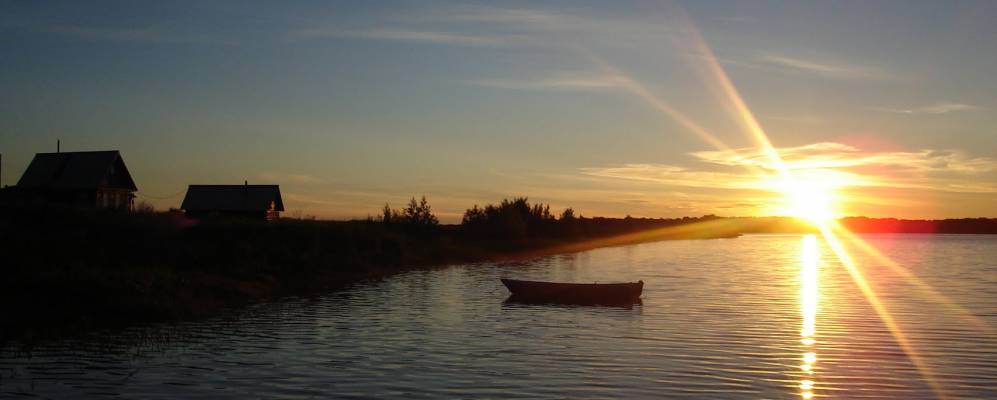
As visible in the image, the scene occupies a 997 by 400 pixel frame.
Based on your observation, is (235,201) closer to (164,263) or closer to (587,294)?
→ (164,263)

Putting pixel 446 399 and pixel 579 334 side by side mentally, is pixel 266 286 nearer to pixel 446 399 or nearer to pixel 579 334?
pixel 579 334

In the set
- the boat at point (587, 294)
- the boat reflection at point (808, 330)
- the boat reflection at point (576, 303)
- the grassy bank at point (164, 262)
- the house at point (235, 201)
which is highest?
the house at point (235, 201)

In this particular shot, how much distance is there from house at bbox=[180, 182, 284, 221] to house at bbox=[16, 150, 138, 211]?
36.1 feet

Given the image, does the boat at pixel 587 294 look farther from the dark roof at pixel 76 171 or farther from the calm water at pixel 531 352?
the dark roof at pixel 76 171

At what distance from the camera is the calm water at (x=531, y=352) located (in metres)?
19.2

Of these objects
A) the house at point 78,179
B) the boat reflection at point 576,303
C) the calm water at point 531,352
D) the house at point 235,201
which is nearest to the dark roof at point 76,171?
the house at point 78,179

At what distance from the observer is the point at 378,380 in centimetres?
1989

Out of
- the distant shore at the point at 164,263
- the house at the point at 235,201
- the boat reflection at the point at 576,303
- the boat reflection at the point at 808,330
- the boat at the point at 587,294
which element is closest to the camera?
the boat reflection at the point at 808,330

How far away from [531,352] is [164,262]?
24.1 meters

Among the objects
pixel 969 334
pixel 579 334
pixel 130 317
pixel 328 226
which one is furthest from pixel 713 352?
pixel 328 226

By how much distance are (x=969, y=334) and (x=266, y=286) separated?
31.1 m

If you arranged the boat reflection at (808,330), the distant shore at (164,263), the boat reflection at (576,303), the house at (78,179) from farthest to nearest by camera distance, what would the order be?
1. the house at (78,179)
2. the boat reflection at (576,303)
3. the distant shore at (164,263)
4. the boat reflection at (808,330)

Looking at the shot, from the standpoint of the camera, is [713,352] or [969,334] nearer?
[713,352]

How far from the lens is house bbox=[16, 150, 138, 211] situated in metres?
63.4
